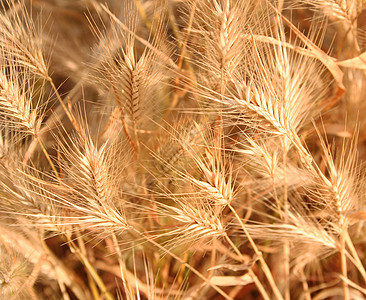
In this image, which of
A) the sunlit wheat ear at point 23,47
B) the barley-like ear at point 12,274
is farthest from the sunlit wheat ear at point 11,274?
the sunlit wheat ear at point 23,47

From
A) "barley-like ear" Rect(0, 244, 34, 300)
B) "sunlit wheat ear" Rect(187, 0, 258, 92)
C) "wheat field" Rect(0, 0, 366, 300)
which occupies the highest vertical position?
"sunlit wheat ear" Rect(187, 0, 258, 92)

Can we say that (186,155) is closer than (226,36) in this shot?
No

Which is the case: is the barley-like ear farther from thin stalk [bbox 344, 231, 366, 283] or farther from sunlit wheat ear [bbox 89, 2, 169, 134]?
thin stalk [bbox 344, 231, 366, 283]

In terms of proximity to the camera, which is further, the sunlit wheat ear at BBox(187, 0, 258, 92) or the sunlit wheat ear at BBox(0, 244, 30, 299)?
the sunlit wheat ear at BBox(0, 244, 30, 299)

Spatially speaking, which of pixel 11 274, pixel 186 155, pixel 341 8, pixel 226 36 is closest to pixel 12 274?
pixel 11 274

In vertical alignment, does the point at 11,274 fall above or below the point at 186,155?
below

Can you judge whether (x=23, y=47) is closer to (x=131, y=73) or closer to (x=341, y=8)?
(x=131, y=73)

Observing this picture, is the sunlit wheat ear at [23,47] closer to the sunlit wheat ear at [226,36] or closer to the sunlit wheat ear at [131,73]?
the sunlit wheat ear at [131,73]

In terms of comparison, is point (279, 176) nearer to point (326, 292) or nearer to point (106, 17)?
point (326, 292)

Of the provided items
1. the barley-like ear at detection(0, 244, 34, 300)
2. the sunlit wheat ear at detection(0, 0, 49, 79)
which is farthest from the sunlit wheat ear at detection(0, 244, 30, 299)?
the sunlit wheat ear at detection(0, 0, 49, 79)

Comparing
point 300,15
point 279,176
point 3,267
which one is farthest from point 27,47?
point 300,15

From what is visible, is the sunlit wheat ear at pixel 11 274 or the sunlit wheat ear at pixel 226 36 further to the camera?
the sunlit wheat ear at pixel 11 274
